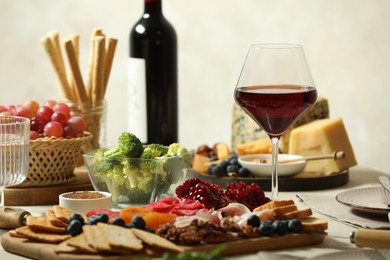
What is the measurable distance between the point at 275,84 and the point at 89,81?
102 cm

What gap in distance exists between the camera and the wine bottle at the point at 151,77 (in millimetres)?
2592

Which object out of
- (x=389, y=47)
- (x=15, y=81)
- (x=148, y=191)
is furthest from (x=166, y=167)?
(x=15, y=81)

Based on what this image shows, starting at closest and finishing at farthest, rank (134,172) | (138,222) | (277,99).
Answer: (138,222) < (277,99) < (134,172)

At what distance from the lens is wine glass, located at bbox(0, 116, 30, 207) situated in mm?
1884

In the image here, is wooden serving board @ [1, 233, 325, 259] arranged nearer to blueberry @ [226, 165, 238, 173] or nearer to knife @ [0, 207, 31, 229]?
knife @ [0, 207, 31, 229]

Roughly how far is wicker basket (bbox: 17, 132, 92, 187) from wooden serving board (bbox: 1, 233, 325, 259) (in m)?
0.59

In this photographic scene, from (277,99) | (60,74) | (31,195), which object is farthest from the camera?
(60,74)

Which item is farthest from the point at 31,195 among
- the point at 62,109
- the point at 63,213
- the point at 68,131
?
the point at 63,213

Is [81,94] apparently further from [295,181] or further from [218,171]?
[295,181]

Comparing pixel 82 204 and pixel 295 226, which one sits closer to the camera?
pixel 295 226

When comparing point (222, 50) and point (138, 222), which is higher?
point (222, 50)

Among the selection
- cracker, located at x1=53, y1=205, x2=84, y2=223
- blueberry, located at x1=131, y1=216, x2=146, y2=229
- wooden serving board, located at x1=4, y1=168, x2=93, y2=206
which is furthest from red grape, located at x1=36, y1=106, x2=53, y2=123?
blueberry, located at x1=131, y1=216, x2=146, y2=229

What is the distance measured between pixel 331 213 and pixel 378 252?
0.49 m

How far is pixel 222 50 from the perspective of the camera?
4.55 metres
